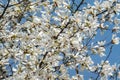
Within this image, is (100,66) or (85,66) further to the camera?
(100,66)

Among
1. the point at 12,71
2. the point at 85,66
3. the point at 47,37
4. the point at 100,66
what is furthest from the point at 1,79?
the point at 100,66

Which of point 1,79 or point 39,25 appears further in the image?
point 39,25

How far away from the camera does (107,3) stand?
268 inches

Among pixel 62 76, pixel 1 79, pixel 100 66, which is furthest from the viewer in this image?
pixel 100 66

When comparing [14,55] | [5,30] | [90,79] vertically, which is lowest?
[90,79]

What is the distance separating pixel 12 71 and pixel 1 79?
262mm

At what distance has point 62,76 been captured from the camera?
6668mm

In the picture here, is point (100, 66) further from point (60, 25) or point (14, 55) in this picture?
point (14, 55)

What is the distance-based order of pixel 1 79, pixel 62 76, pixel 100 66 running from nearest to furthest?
pixel 1 79 → pixel 62 76 → pixel 100 66

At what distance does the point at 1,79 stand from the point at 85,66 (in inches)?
52.9

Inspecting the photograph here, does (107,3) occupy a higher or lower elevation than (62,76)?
higher

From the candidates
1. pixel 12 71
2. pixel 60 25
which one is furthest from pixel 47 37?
pixel 12 71

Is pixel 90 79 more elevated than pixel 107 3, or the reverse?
pixel 107 3

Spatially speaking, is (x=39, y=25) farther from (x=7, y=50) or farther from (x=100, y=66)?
(x=100, y=66)
